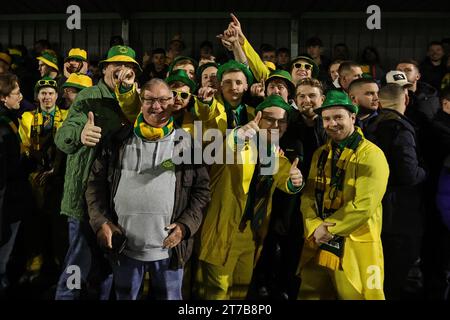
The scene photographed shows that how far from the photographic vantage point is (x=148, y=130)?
9.82 feet

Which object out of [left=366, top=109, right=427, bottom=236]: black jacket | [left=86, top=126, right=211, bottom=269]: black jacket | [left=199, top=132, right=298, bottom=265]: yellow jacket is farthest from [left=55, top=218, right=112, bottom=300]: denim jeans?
[left=366, top=109, right=427, bottom=236]: black jacket

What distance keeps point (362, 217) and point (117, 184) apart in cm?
153

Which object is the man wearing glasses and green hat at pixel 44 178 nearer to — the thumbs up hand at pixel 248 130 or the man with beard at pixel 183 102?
the man with beard at pixel 183 102

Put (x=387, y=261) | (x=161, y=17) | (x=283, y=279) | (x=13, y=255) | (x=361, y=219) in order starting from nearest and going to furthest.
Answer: (x=361, y=219), (x=387, y=261), (x=283, y=279), (x=13, y=255), (x=161, y=17)

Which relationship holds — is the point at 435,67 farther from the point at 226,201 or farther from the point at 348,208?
the point at 226,201

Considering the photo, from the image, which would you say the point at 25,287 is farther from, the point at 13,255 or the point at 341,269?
the point at 341,269

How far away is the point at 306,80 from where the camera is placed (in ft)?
12.0

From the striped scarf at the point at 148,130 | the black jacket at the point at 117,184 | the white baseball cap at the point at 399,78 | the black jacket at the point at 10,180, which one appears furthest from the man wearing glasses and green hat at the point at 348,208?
the black jacket at the point at 10,180

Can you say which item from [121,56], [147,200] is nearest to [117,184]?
[147,200]

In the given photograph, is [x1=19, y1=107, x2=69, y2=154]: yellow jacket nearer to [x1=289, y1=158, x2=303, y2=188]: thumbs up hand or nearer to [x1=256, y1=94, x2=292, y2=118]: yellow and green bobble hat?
[x1=256, y1=94, x2=292, y2=118]: yellow and green bobble hat

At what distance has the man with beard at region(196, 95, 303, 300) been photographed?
3.28 meters

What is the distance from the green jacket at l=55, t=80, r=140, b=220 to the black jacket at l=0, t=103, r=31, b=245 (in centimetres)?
66
